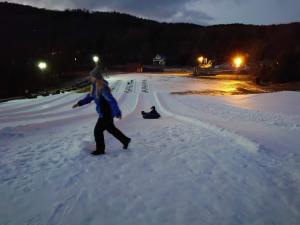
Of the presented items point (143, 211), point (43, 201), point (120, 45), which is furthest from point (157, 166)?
point (120, 45)

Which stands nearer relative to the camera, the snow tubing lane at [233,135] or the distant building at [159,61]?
the snow tubing lane at [233,135]

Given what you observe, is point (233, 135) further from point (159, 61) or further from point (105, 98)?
point (159, 61)

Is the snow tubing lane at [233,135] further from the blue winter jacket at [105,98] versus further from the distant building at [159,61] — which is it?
the distant building at [159,61]

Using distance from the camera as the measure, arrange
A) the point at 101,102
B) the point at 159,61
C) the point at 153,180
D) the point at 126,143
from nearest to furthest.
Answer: the point at 153,180
the point at 101,102
the point at 126,143
the point at 159,61

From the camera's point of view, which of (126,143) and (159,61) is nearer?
(126,143)

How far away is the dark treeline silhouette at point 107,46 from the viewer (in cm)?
5059

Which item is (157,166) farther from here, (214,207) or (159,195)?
(214,207)

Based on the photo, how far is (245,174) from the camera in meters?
5.00

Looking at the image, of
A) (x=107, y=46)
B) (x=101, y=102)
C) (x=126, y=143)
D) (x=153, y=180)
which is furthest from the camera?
(x=107, y=46)

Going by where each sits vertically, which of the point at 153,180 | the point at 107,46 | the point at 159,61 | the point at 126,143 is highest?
the point at 107,46

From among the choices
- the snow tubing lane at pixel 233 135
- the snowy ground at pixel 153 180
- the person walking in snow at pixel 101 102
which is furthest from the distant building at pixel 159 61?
the person walking in snow at pixel 101 102

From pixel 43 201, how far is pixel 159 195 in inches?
60.6

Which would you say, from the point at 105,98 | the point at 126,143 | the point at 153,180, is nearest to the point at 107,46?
the point at 126,143

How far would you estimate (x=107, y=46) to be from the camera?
317 feet
